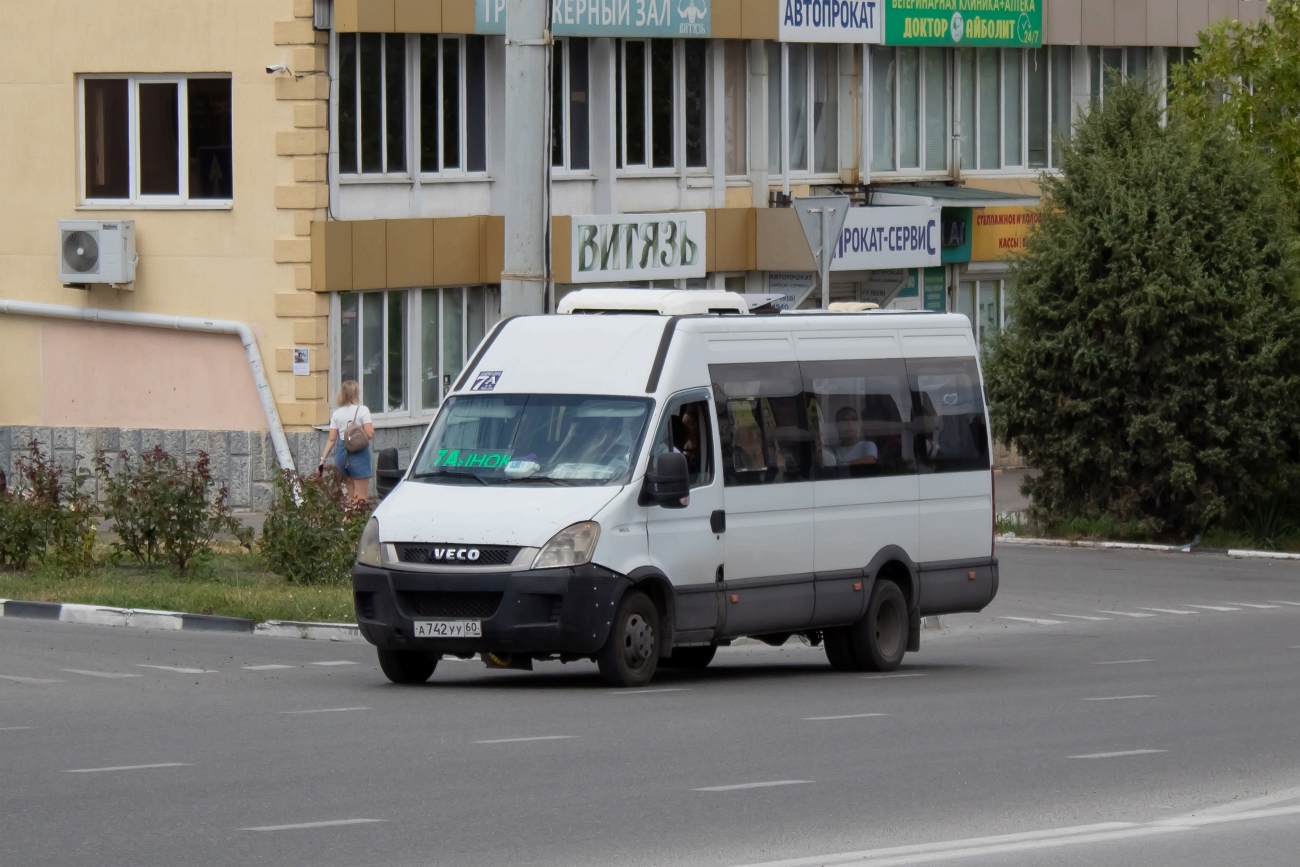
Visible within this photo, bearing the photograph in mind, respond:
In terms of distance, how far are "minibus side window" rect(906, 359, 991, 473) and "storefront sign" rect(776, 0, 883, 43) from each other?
60.0ft

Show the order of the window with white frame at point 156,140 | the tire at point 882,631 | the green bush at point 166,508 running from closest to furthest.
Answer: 1. the tire at point 882,631
2. the green bush at point 166,508
3. the window with white frame at point 156,140

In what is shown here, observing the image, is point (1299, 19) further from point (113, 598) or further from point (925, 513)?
point (113, 598)

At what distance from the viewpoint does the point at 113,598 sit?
18250 millimetres

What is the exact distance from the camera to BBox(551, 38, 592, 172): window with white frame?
104ft

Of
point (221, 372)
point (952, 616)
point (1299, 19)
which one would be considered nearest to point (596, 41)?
point (221, 372)

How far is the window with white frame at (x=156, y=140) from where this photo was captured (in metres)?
28.6

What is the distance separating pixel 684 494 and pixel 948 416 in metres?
3.45

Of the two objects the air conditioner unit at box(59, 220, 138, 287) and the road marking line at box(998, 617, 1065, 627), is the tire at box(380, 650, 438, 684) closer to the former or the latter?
the road marking line at box(998, 617, 1065, 627)

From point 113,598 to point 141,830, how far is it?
387 inches

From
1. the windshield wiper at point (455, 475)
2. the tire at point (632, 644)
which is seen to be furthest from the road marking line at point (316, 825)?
the windshield wiper at point (455, 475)

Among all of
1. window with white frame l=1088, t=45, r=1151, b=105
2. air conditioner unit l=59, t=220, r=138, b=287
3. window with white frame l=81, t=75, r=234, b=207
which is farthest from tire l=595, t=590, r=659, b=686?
window with white frame l=1088, t=45, r=1151, b=105

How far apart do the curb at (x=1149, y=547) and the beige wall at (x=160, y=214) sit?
28.6ft

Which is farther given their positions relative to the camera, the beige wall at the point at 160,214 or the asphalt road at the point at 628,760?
the beige wall at the point at 160,214

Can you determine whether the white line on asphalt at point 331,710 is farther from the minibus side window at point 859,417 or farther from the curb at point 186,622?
the curb at point 186,622
